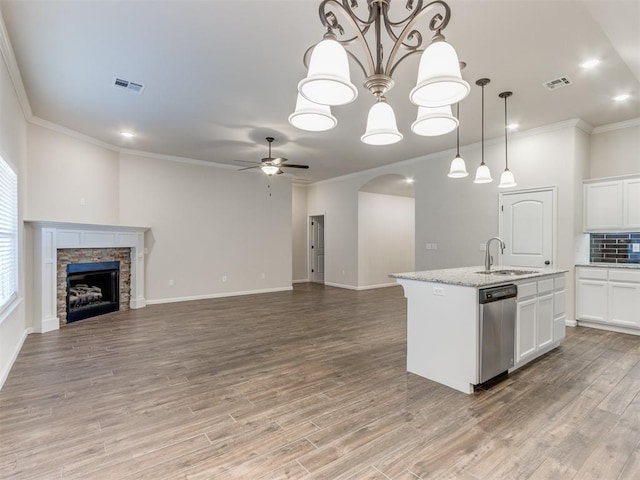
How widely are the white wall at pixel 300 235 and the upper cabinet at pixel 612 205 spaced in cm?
676

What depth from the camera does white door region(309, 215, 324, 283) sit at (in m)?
10.2

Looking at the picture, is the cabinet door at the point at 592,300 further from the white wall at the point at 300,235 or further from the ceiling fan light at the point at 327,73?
the white wall at the point at 300,235

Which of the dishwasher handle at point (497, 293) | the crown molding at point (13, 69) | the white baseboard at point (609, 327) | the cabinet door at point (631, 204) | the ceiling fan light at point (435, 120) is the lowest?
the white baseboard at point (609, 327)

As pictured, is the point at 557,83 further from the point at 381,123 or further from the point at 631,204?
the point at 381,123

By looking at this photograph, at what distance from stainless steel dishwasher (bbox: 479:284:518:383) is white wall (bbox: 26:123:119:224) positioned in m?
5.87

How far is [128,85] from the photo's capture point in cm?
377

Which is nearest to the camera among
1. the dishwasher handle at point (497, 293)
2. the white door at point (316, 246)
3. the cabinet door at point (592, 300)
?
the dishwasher handle at point (497, 293)

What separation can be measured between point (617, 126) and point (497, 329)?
13.8 ft

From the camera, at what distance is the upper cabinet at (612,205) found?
4633 millimetres

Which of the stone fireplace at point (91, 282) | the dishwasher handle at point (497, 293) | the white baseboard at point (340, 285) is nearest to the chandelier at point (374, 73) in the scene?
the dishwasher handle at point (497, 293)

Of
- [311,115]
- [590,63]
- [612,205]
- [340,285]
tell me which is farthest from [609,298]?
[340,285]

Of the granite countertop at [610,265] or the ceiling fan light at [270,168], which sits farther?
the ceiling fan light at [270,168]

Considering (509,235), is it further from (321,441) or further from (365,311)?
(321,441)

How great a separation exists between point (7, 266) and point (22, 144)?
6.29ft
